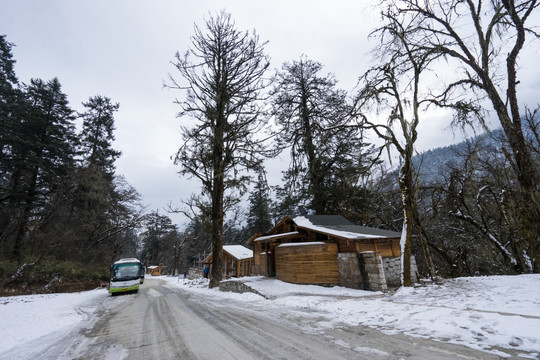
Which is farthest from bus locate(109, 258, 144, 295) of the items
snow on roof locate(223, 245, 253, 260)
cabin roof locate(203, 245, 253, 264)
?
snow on roof locate(223, 245, 253, 260)

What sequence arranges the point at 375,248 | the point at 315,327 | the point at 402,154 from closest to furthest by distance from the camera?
the point at 315,327 → the point at 402,154 → the point at 375,248

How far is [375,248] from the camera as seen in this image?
42.7 feet

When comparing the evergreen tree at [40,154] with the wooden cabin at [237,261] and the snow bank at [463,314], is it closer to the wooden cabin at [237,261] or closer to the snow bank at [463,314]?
the wooden cabin at [237,261]

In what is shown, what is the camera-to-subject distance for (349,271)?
12.3 meters

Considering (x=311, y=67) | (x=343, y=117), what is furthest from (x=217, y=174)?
(x=311, y=67)

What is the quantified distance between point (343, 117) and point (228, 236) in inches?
2457

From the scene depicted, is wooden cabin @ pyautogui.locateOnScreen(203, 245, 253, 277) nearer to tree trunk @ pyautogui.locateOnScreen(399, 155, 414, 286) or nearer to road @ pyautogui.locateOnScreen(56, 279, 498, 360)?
tree trunk @ pyautogui.locateOnScreen(399, 155, 414, 286)

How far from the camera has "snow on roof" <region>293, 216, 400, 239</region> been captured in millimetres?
12789

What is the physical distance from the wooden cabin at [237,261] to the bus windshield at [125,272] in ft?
40.3

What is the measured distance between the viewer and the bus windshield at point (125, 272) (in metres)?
16.8

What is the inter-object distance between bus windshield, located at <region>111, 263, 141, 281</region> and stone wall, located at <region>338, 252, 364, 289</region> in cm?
1519

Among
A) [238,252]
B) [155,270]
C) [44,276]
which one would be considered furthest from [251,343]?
[155,270]

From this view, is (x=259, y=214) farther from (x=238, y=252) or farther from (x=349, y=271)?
(x=349, y=271)

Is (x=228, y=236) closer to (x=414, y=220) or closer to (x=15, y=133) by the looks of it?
(x=15, y=133)
